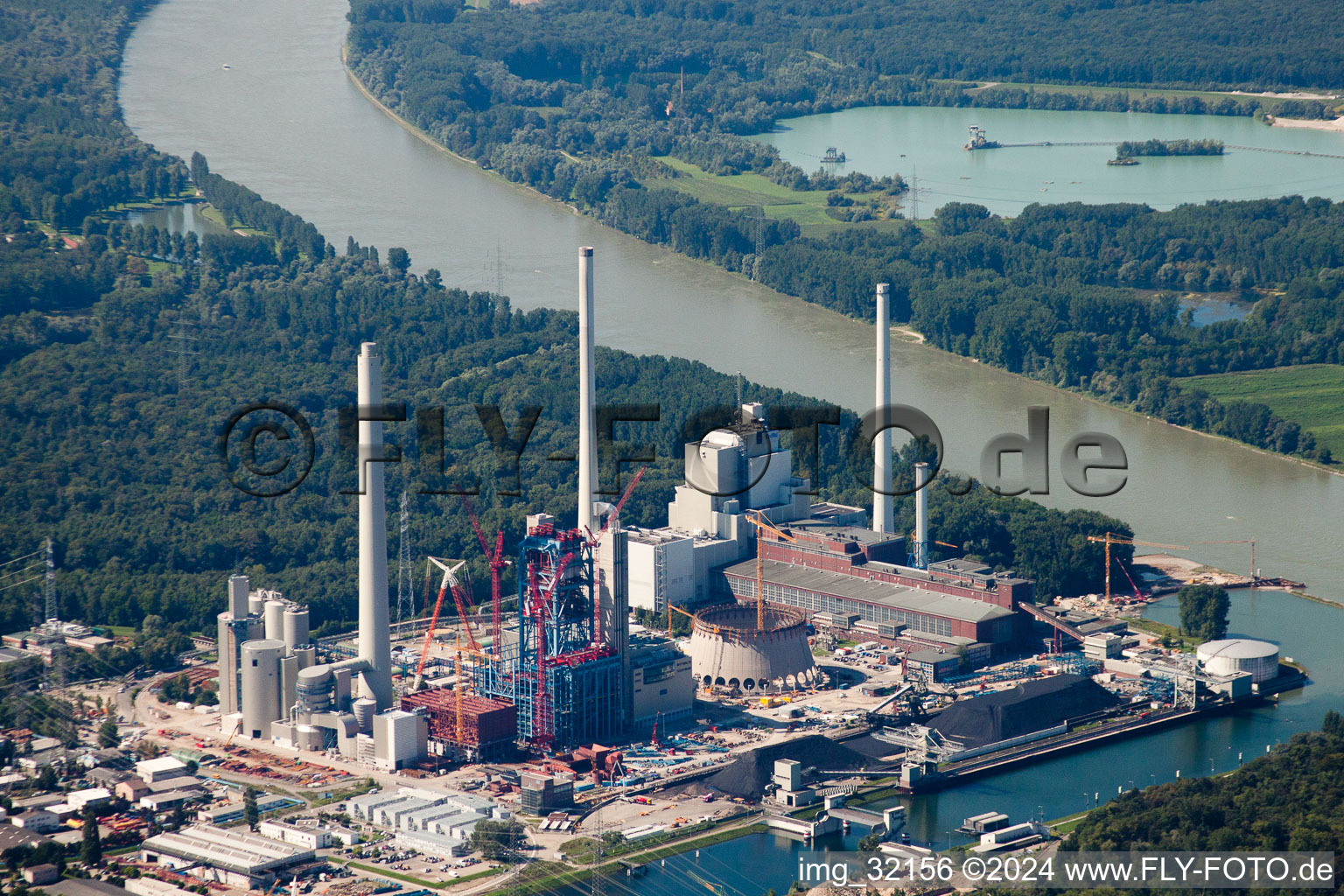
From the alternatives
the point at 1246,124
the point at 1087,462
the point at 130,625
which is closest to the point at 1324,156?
the point at 1246,124

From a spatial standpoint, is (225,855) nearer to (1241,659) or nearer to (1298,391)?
(1241,659)

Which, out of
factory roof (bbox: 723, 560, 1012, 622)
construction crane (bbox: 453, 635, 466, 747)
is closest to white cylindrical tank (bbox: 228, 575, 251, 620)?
construction crane (bbox: 453, 635, 466, 747)

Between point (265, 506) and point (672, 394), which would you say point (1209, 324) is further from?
point (265, 506)

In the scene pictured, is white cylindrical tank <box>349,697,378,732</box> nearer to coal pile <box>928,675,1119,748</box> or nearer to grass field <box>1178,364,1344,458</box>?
coal pile <box>928,675,1119,748</box>

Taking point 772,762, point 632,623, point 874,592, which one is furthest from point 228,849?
point 874,592

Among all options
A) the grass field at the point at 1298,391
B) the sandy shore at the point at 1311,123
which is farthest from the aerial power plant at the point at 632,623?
the sandy shore at the point at 1311,123
